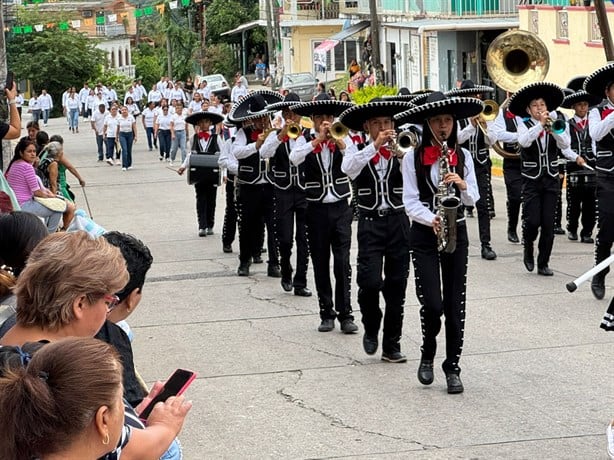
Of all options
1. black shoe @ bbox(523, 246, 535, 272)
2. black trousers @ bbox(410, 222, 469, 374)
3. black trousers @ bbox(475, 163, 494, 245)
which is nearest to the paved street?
black shoe @ bbox(523, 246, 535, 272)

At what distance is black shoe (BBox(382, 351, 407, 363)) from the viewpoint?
9.55 meters

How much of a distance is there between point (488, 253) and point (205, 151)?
468 cm

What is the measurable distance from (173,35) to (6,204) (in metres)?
64.4

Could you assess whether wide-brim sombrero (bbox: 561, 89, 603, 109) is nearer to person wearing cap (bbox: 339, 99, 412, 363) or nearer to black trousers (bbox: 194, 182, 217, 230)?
black trousers (bbox: 194, 182, 217, 230)

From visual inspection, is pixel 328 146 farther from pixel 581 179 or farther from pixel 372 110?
pixel 581 179

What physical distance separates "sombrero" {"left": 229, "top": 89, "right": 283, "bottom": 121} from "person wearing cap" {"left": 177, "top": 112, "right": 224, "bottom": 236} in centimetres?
283

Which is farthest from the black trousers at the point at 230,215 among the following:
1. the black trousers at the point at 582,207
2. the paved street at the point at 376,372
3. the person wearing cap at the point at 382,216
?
the person wearing cap at the point at 382,216

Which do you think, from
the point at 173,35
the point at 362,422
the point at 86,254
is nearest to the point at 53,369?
the point at 86,254

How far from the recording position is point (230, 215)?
Result: 15750mm

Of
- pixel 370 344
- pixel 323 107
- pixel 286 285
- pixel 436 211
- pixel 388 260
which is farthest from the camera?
Result: pixel 286 285

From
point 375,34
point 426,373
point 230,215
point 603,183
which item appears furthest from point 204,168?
point 375,34

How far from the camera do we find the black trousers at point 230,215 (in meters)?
15.6

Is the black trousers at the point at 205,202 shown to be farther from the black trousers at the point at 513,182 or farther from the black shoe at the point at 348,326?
the black shoe at the point at 348,326

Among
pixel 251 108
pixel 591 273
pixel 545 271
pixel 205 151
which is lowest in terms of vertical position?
pixel 545 271
